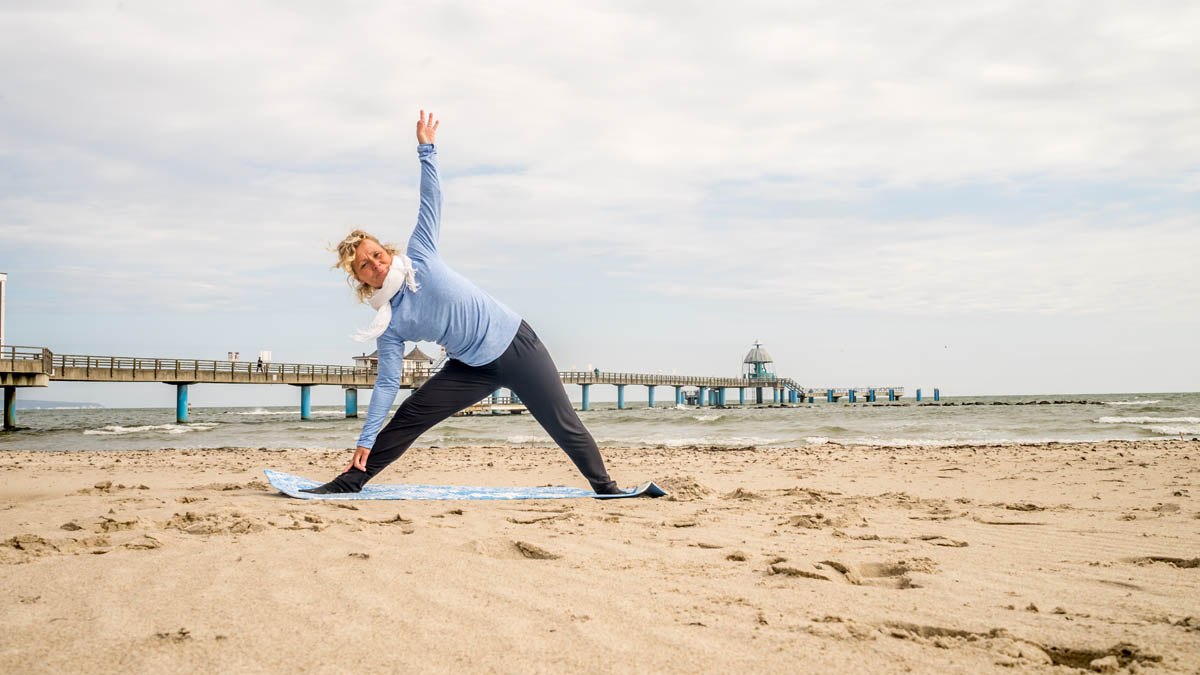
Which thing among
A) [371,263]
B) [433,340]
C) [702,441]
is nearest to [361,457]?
[433,340]

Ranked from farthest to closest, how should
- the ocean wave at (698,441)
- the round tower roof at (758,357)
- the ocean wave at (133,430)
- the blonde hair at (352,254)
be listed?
the round tower roof at (758,357) < the ocean wave at (133,430) < the ocean wave at (698,441) < the blonde hair at (352,254)

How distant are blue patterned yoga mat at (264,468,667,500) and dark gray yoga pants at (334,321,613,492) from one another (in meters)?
0.17

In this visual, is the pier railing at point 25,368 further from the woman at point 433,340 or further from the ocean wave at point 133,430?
the woman at point 433,340

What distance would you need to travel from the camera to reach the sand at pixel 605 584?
1.97 metres

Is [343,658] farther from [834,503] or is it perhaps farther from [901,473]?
[901,473]

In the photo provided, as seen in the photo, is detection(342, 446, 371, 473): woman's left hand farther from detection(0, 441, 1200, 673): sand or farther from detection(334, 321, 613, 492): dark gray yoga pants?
detection(0, 441, 1200, 673): sand

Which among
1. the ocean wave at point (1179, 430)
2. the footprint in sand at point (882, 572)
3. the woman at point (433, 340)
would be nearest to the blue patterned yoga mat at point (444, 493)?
the woman at point (433, 340)

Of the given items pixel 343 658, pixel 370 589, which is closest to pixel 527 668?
pixel 343 658

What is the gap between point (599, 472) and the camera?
5277 millimetres

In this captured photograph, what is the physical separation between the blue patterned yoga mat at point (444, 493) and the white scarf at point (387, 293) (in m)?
1.25

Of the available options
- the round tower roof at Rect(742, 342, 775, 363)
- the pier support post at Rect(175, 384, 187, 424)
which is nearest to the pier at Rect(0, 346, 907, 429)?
the pier support post at Rect(175, 384, 187, 424)

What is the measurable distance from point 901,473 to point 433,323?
5093 mm

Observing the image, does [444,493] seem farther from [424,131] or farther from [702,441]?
[702,441]

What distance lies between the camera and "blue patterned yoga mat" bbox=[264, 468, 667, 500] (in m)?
5.18
